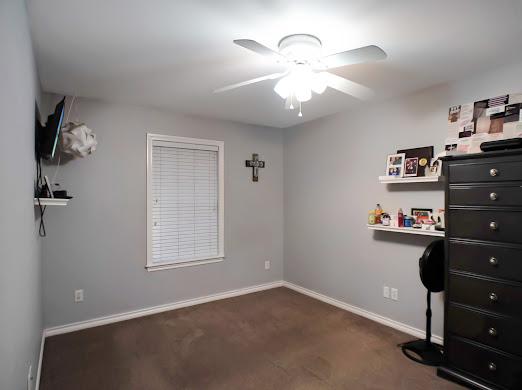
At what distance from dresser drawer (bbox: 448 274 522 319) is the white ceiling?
5.20ft

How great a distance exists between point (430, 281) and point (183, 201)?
2.71 metres

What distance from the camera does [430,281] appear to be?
8.32 ft

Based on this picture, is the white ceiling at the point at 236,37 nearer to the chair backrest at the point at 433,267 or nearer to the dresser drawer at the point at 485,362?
the chair backrest at the point at 433,267

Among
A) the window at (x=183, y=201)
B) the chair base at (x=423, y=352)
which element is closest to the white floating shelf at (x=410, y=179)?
the chair base at (x=423, y=352)

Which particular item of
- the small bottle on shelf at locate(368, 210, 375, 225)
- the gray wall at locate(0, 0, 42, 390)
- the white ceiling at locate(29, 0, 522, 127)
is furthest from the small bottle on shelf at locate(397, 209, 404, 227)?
the gray wall at locate(0, 0, 42, 390)

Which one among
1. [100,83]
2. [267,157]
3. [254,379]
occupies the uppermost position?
[100,83]

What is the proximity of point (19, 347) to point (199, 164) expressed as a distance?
2716 millimetres

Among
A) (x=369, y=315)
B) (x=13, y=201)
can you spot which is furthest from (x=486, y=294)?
(x=13, y=201)

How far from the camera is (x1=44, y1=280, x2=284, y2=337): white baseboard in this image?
3.09 metres

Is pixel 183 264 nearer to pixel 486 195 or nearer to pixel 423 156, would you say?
pixel 423 156

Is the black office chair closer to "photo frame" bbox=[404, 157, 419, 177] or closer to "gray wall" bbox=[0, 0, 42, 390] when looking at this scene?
"photo frame" bbox=[404, 157, 419, 177]

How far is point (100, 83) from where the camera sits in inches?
109

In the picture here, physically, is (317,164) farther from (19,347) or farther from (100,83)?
(19,347)

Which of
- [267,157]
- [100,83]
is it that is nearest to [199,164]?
[267,157]
